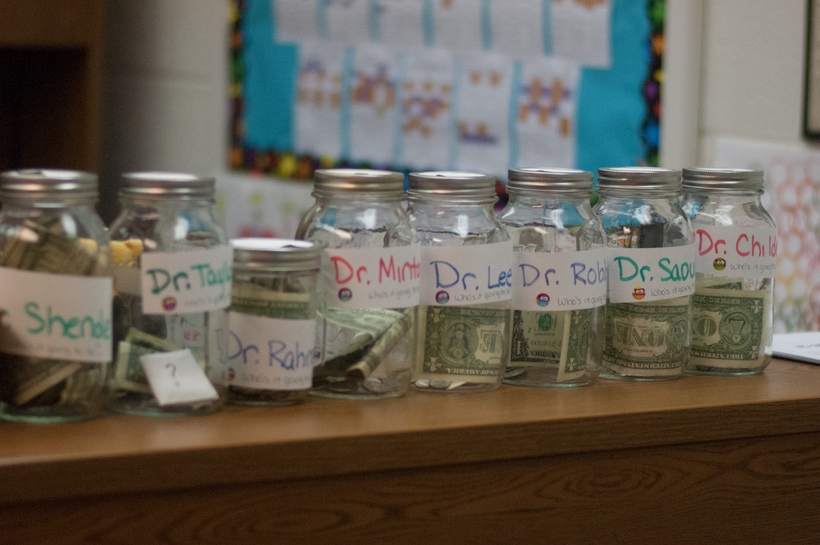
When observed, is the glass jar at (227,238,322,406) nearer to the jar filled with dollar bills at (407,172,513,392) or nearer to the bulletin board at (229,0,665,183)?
the jar filled with dollar bills at (407,172,513,392)

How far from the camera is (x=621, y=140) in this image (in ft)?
6.47

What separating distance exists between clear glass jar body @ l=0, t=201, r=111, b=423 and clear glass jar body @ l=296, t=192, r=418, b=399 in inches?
8.1

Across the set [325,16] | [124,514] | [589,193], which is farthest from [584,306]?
[325,16]

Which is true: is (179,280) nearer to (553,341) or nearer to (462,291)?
(462,291)

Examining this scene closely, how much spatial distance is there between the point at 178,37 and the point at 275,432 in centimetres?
255

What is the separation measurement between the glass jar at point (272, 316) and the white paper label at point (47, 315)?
0.13 meters

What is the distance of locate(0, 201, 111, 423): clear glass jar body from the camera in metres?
0.69

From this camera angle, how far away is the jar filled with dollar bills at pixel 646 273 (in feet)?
2.98

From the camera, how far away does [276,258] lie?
0.76 meters

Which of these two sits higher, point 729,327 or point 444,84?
point 444,84

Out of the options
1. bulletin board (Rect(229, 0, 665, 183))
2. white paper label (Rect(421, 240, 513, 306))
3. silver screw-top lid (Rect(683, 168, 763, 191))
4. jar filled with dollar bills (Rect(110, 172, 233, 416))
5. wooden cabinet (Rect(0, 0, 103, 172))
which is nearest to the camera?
jar filled with dollar bills (Rect(110, 172, 233, 416))

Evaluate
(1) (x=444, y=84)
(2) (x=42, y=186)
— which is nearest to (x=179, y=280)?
(2) (x=42, y=186)

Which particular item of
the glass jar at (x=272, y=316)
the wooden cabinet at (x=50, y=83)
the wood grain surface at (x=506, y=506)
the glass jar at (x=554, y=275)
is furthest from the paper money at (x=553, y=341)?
the wooden cabinet at (x=50, y=83)

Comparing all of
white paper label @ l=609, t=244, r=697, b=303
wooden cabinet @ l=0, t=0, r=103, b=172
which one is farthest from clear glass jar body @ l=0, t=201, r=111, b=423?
wooden cabinet @ l=0, t=0, r=103, b=172
